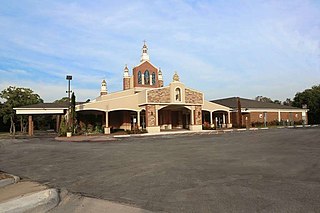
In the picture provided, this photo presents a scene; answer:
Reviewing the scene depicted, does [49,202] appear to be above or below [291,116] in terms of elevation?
below

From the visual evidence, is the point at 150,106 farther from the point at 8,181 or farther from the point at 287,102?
the point at 287,102

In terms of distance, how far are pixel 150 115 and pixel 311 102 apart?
3778cm

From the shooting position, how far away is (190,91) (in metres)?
39.9

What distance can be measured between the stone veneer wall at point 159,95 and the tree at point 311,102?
3319 centimetres

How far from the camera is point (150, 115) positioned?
36.6m

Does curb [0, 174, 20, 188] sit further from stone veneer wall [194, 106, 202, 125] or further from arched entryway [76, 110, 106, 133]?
stone veneer wall [194, 106, 202, 125]

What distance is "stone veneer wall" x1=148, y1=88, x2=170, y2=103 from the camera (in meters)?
36.9

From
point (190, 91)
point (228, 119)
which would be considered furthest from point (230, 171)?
point (228, 119)

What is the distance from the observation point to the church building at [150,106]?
36.6 meters

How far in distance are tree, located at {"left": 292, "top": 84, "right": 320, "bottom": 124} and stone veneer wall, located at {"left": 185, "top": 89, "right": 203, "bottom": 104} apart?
28.1 meters

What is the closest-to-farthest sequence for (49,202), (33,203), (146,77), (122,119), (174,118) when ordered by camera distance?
(33,203)
(49,202)
(122,119)
(174,118)
(146,77)

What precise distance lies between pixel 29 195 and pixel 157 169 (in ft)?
14.5

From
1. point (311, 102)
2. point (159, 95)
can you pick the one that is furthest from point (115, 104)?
point (311, 102)

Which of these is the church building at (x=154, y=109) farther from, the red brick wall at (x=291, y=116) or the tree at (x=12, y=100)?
the tree at (x=12, y=100)
